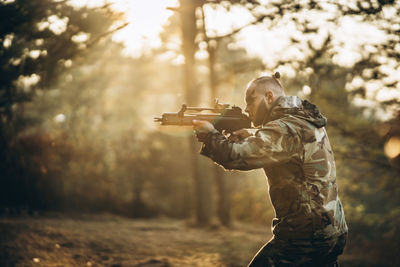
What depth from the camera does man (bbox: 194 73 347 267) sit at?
2908 mm

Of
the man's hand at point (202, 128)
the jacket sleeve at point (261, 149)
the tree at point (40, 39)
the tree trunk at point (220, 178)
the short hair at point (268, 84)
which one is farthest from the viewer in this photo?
the tree trunk at point (220, 178)

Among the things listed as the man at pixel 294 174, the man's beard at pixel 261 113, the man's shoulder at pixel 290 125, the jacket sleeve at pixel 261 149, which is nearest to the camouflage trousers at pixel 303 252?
the man at pixel 294 174

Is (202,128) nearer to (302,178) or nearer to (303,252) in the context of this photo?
(302,178)

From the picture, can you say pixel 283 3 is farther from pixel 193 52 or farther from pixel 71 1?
pixel 193 52

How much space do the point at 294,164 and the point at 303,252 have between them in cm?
66

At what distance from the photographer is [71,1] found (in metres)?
6.34

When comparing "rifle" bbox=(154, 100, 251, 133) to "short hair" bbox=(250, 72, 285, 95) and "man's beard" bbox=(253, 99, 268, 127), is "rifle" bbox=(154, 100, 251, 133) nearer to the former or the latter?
"man's beard" bbox=(253, 99, 268, 127)

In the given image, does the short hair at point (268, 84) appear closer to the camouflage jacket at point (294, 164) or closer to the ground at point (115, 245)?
the camouflage jacket at point (294, 164)

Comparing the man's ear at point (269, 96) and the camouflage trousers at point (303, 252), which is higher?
the man's ear at point (269, 96)

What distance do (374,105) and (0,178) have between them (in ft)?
25.2

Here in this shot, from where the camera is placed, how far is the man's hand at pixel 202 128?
3.15 m

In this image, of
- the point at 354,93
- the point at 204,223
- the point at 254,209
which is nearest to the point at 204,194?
the point at 204,223

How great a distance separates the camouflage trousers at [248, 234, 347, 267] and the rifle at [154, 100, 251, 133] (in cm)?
102

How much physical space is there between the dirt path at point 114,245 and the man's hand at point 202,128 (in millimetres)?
3637
